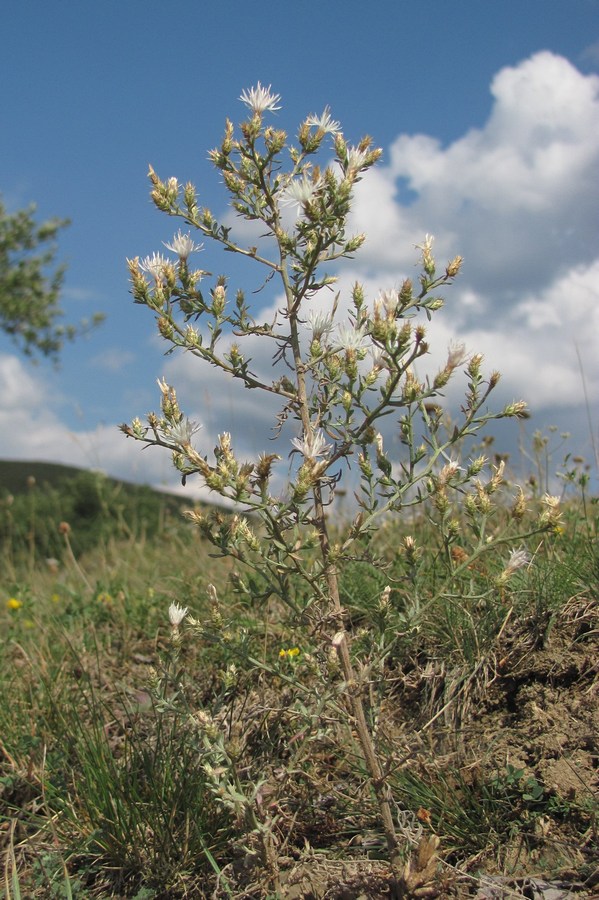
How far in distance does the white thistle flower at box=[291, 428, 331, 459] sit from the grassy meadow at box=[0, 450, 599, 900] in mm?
320

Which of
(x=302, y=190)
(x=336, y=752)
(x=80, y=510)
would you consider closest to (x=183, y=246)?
(x=302, y=190)

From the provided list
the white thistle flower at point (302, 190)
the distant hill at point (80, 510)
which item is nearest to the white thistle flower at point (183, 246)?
the white thistle flower at point (302, 190)

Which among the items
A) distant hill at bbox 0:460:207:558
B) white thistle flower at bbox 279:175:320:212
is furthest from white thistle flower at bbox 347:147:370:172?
distant hill at bbox 0:460:207:558

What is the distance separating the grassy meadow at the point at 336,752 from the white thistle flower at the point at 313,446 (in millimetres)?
320

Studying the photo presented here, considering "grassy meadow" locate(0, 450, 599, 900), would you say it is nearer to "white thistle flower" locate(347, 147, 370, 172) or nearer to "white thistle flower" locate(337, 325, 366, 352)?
"white thistle flower" locate(337, 325, 366, 352)

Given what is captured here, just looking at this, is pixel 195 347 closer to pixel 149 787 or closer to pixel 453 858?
pixel 149 787

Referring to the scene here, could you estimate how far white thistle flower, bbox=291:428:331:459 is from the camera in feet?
7.23

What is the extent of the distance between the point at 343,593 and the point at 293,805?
1.08m

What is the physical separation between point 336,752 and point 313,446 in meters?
1.49

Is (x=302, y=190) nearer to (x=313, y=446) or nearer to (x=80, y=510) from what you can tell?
(x=313, y=446)

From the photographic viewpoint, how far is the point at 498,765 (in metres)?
2.84

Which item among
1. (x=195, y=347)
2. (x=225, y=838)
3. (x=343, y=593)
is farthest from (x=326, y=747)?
(x=195, y=347)

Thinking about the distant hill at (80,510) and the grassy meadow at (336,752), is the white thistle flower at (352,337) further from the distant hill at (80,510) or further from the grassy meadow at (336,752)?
the distant hill at (80,510)

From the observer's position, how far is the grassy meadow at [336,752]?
7.96ft
